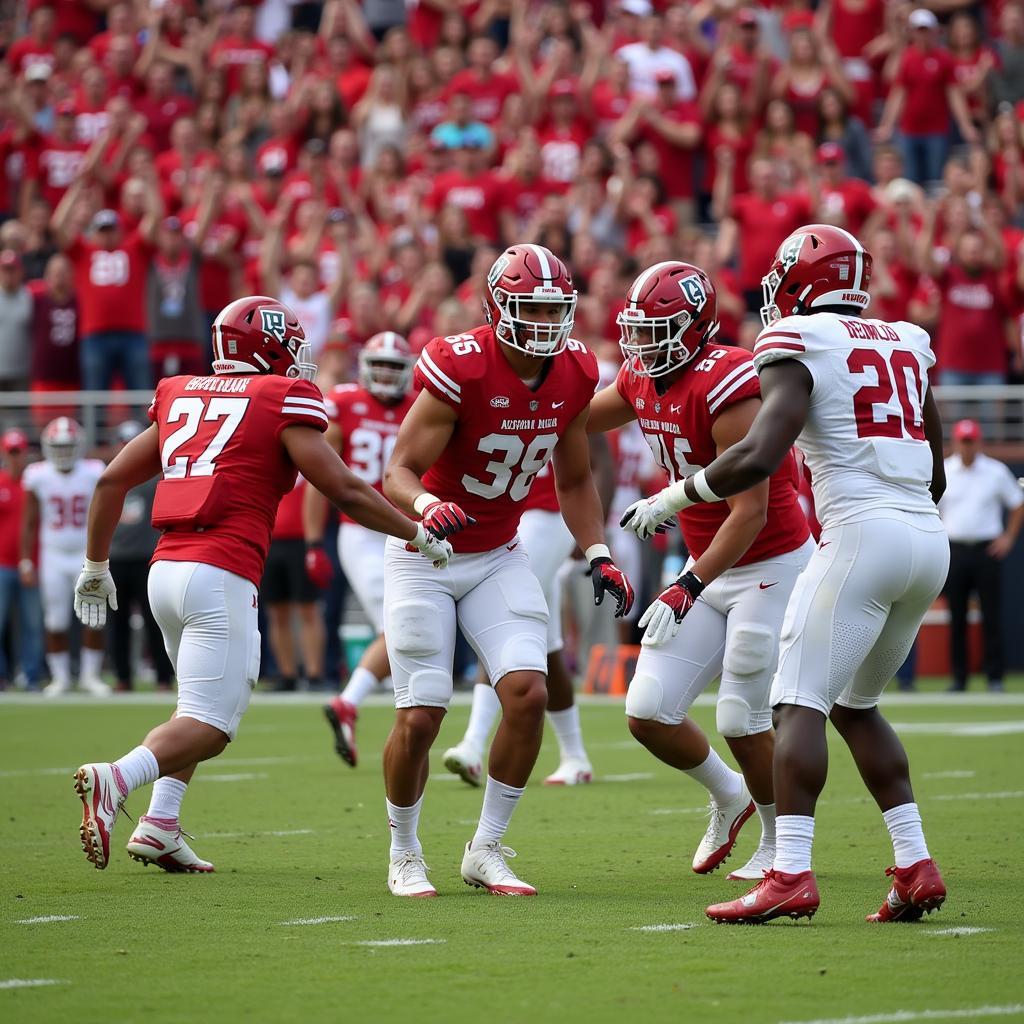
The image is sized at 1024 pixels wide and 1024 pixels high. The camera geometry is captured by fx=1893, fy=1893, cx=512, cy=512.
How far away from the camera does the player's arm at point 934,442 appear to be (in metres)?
5.54

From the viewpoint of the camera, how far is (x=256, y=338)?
252 inches

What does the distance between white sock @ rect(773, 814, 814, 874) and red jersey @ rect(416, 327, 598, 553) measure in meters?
1.50

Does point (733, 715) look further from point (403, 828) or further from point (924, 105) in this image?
point (924, 105)

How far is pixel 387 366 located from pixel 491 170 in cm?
637

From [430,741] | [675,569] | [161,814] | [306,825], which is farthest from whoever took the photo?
[675,569]

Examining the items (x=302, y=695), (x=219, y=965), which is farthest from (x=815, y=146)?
(x=219, y=965)

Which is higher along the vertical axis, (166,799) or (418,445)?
(418,445)

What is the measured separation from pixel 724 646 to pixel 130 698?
28.9ft

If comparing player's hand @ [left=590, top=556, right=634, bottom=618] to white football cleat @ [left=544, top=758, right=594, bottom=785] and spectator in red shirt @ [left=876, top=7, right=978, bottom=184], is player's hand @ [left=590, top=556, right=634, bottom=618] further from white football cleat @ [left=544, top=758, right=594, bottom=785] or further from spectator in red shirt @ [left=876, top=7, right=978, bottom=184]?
spectator in red shirt @ [left=876, top=7, right=978, bottom=184]

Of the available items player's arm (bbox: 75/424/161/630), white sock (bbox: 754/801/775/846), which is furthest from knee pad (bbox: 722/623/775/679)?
player's arm (bbox: 75/424/161/630)

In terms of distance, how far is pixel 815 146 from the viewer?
16.2 meters

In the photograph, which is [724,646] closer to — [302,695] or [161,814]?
[161,814]

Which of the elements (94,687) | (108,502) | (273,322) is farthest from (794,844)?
(94,687)

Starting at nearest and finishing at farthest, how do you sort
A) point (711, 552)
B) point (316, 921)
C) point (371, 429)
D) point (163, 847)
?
1. point (316, 921)
2. point (711, 552)
3. point (163, 847)
4. point (371, 429)
